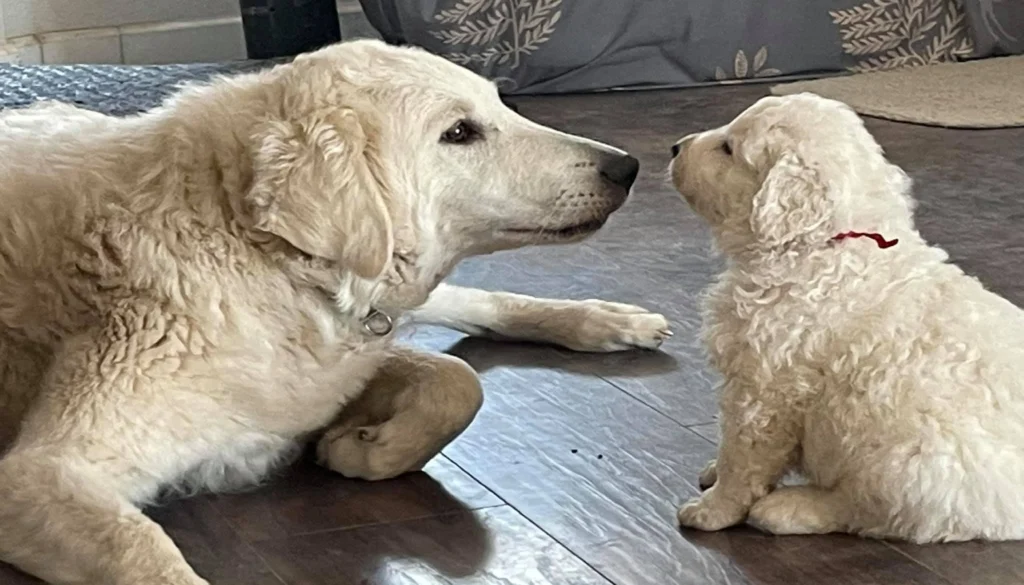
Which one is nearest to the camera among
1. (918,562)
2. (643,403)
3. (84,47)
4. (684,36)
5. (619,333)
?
(918,562)

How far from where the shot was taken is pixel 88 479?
6.02 ft

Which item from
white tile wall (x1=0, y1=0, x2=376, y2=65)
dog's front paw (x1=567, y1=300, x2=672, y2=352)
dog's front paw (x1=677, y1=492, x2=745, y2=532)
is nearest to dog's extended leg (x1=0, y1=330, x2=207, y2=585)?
dog's front paw (x1=677, y1=492, x2=745, y2=532)

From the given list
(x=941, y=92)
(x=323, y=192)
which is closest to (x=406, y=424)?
(x=323, y=192)

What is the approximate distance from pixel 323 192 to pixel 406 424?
396 mm

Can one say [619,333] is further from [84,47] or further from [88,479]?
[84,47]

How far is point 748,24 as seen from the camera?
518cm

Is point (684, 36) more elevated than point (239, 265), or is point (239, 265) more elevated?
point (239, 265)

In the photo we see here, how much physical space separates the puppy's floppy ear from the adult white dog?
301 mm

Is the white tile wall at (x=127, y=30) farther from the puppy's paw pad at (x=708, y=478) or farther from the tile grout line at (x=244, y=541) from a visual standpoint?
the puppy's paw pad at (x=708, y=478)

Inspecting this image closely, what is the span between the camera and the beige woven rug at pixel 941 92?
4504mm

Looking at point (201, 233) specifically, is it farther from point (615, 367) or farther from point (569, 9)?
point (569, 9)

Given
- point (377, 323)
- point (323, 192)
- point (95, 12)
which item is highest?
point (323, 192)

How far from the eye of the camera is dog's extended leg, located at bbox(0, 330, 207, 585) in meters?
1.75

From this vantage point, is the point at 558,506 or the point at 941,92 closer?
the point at 558,506
